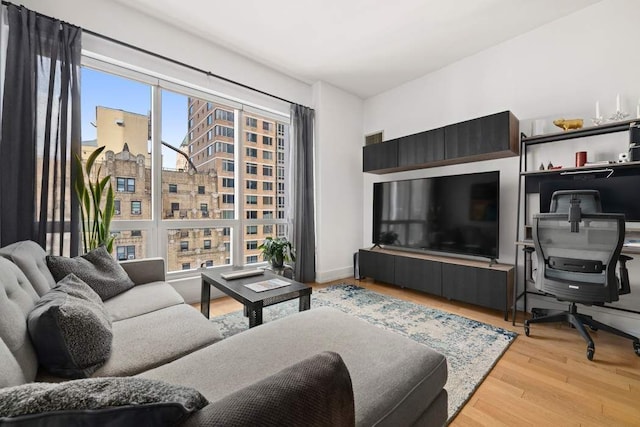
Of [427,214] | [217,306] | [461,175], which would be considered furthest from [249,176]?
[461,175]

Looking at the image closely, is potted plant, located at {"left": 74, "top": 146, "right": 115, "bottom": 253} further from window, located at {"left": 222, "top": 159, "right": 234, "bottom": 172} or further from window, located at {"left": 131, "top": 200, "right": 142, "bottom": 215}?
window, located at {"left": 222, "top": 159, "right": 234, "bottom": 172}

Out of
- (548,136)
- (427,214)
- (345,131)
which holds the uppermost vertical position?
(345,131)

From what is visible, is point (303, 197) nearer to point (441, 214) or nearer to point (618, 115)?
point (441, 214)

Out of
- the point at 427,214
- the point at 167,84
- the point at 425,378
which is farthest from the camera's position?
the point at 427,214

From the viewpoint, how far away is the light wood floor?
4.50 ft

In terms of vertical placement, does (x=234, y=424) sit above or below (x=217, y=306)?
above

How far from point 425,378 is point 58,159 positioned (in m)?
2.95

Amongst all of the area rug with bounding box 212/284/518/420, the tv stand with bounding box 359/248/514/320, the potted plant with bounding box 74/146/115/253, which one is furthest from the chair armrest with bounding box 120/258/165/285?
the tv stand with bounding box 359/248/514/320

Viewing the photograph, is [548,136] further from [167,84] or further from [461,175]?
[167,84]

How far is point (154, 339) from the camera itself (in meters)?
1.27

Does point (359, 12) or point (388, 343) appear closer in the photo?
point (388, 343)

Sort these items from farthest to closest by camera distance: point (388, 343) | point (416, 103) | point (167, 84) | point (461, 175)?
point (416, 103), point (461, 175), point (167, 84), point (388, 343)

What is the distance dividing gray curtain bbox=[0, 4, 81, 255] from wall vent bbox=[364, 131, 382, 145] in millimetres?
3517

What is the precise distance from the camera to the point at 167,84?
2.91 metres
